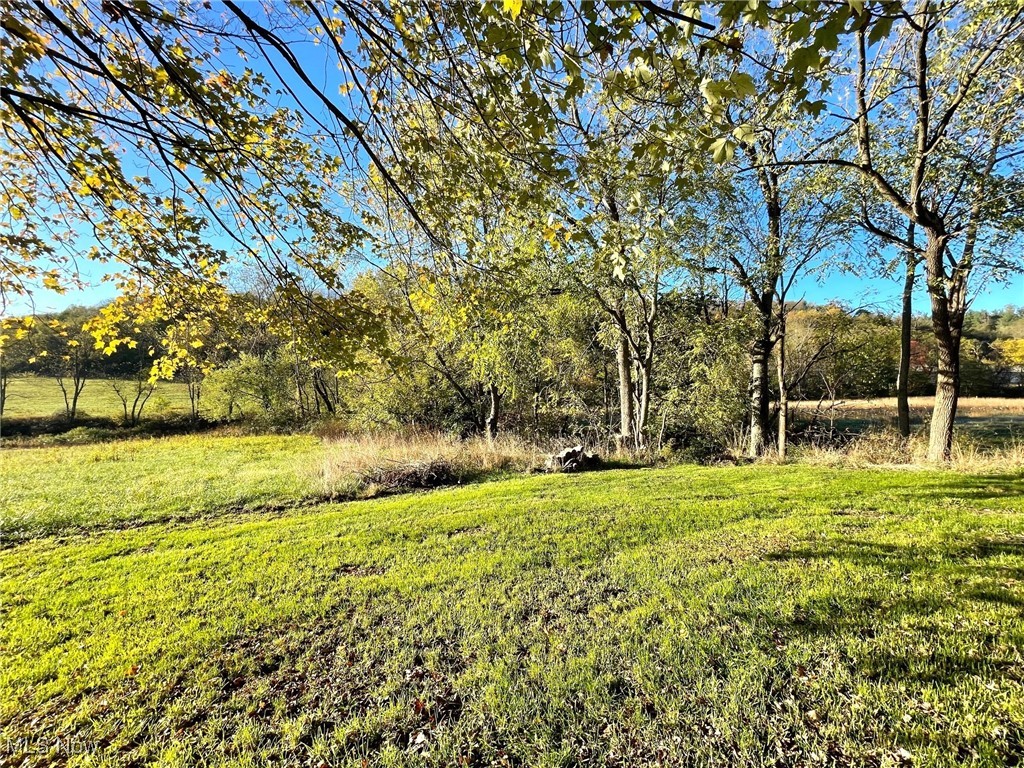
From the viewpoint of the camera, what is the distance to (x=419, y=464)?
10.1 metres

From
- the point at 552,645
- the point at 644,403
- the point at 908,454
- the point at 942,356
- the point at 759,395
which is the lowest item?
the point at 552,645

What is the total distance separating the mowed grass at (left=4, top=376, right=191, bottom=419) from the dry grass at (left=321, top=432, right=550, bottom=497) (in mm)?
23882

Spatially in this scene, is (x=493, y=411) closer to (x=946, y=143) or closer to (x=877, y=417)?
(x=946, y=143)

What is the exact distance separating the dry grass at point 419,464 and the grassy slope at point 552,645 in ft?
12.8

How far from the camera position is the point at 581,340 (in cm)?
1683

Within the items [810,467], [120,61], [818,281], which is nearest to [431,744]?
[120,61]

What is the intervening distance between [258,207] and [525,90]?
2778 mm

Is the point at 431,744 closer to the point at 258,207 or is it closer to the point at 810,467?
the point at 258,207

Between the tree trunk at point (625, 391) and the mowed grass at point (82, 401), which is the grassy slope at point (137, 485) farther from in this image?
the mowed grass at point (82, 401)

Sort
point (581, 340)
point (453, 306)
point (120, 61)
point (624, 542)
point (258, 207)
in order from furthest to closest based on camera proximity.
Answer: point (581, 340), point (624, 542), point (453, 306), point (258, 207), point (120, 61)

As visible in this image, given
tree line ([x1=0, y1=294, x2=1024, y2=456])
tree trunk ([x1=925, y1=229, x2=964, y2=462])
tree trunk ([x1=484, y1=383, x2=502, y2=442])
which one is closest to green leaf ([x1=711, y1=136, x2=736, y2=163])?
tree line ([x1=0, y1=294, x2=1024, y2=456])

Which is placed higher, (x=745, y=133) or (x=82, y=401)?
(x=745, y=133)

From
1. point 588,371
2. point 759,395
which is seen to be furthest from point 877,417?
point 588,371

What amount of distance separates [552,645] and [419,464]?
745cm
